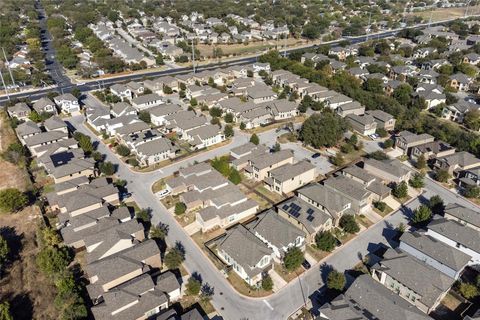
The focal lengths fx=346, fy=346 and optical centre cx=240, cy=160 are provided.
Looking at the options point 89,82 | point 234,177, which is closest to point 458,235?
point 234,177

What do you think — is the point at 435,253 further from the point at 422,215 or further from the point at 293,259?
the point at 293,259

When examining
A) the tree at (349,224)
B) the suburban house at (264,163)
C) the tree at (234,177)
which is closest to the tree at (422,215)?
the tree at (349,224)

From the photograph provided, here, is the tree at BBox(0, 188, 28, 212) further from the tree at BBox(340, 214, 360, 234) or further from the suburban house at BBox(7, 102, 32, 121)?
the tree at BBox(340, 214, 360, 234)

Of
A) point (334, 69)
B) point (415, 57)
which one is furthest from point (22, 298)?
point (415, 57)

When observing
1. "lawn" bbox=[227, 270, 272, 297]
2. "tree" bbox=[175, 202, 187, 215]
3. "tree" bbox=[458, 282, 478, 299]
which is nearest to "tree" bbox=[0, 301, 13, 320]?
"tree" bbox=[175, 202, 187, 215]

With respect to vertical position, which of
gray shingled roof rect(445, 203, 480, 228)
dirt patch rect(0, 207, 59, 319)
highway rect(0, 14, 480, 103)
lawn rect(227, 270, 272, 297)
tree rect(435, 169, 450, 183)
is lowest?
highway rect(0, 14, 480, 103)

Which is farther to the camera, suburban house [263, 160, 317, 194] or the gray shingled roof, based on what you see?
suburban house [263, 160, 317, 194]
